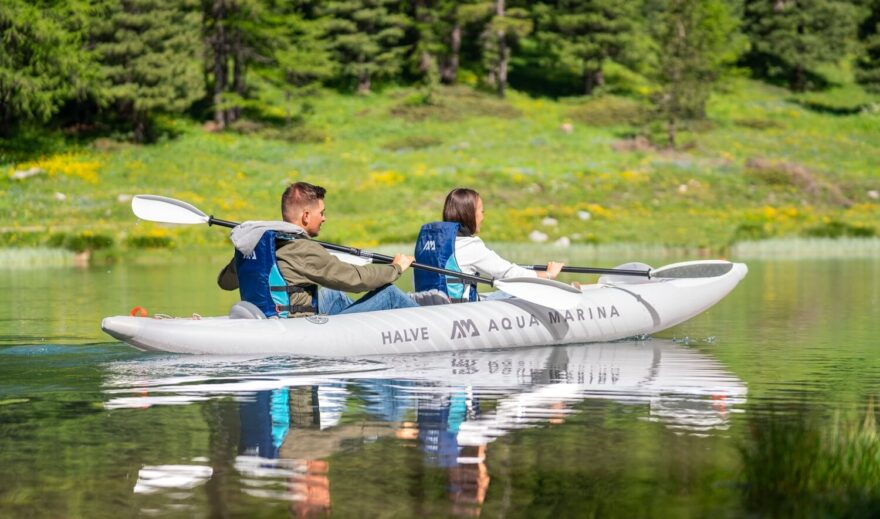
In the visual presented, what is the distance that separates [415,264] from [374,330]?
0.79 m

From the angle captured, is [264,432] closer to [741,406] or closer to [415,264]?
[741,406]

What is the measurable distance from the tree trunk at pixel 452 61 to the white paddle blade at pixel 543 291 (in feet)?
156

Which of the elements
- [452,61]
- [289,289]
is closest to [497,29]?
[452,61]

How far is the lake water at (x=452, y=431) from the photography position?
5.50 meters

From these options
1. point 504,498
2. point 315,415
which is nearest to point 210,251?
point 315,415

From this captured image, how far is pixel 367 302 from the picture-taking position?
448 inches

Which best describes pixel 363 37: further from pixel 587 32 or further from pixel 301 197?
pixel 301 197

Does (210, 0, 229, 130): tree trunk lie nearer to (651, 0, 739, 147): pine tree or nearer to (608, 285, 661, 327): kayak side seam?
(651, 0, 739, 147): pine tree

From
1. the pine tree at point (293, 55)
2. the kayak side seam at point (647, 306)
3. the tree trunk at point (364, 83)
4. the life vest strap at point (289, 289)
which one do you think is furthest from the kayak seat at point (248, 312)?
the tree trunk at point (364, 83)

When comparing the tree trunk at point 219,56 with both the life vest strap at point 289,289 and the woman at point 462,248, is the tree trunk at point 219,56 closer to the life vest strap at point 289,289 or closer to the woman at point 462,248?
the woman at point 462,248

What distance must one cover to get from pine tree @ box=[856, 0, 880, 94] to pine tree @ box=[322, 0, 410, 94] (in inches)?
853

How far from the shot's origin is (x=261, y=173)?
41031 millimetres

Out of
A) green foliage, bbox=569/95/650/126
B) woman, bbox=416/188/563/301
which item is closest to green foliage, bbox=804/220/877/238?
green foliage, bbox=569/95/650/126

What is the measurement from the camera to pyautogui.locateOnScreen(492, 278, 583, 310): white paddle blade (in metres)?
11.5
